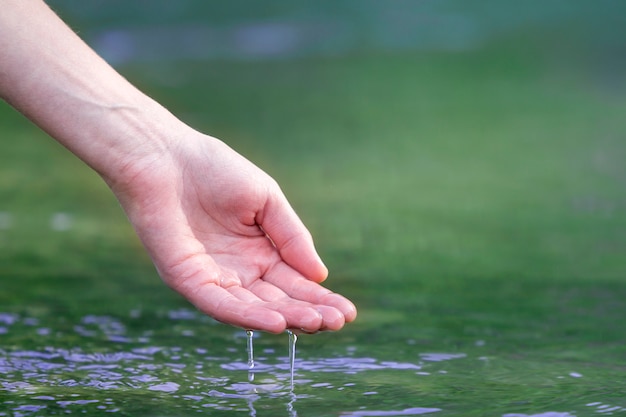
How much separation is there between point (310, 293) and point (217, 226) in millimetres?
316

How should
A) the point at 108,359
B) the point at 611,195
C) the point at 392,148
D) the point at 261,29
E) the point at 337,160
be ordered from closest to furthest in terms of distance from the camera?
the point at 108,359 → the point at 611,195 → the point at 337,160 → the point at 392,148 → the point at 261,29

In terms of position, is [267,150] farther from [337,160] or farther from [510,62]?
[510,62]

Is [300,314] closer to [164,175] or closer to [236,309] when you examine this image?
[236,309]

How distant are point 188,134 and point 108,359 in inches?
26.6

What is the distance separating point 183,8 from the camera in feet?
42.3

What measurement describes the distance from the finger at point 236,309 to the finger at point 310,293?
0.11m

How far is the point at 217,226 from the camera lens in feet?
8.66

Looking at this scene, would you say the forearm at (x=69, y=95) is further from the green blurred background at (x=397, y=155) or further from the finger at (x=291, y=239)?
the green blurred background at (x=397, y=155)

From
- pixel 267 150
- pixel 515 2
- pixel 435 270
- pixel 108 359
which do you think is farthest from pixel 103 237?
pixel 515 2

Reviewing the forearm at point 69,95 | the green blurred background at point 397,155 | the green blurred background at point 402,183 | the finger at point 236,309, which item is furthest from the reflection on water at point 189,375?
the forearm at point 69,95

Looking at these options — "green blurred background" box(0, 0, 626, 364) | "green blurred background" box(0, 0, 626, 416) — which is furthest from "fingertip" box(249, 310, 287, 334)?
"green blurred background" box(0, 0, 626, 364)

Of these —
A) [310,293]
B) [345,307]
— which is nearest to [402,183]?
[310,293]

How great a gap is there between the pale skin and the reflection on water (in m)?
0.20

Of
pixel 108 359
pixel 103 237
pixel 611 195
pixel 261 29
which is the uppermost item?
pixel 261 29
